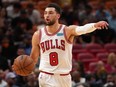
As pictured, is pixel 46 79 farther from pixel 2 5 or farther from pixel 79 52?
pixel 2 5

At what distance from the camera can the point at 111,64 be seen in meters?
13.4

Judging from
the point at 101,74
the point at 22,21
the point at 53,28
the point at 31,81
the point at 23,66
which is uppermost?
the point at 53,28

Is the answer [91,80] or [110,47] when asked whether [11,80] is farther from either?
[110,47]

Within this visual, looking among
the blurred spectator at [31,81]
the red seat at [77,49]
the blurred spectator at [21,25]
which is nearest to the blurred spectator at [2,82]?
the blurred spectator at [31,81]

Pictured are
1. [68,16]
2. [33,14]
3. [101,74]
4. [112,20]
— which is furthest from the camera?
[112,20]

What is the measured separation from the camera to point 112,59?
13211mm

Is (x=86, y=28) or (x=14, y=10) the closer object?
(x=86, y=28)

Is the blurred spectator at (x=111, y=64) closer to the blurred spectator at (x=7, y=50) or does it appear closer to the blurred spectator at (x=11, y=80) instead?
the blurred spectator at (x=7, y=50)

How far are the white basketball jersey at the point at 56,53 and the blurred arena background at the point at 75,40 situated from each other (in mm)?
3569

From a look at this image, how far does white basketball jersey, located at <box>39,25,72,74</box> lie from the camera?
7.73 m

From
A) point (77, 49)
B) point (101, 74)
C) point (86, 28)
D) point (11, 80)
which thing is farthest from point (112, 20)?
point (86, 28)

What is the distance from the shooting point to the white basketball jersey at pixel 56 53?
7.73 metres

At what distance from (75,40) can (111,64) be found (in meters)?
1.99

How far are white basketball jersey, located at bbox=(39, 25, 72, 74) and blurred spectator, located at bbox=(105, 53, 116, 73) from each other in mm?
5555
